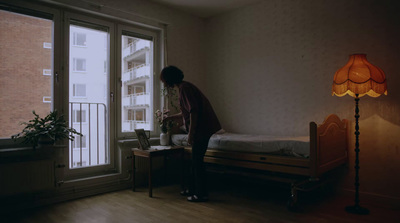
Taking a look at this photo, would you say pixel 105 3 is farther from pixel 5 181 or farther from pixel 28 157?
pixel 5 181

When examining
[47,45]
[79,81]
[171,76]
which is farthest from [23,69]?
[171,76]

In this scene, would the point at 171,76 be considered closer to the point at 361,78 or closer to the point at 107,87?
the point at 107,87

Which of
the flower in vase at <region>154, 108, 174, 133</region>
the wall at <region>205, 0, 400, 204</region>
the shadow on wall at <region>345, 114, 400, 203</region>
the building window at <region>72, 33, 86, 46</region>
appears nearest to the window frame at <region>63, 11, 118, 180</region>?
the building window at <region>72, 33, 86, 46</region>

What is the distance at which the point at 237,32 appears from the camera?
4.23 meters

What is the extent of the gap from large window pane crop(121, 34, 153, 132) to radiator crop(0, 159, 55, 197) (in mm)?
1097

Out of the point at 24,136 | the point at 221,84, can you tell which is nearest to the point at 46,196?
the point at 24,136

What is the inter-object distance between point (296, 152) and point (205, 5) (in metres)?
2.60

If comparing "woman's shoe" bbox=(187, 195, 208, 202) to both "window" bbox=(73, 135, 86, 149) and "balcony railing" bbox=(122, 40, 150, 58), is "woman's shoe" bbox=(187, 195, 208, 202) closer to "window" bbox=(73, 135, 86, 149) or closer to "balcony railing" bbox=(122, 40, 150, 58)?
"window" bbox=(73, 135, 86, 149)

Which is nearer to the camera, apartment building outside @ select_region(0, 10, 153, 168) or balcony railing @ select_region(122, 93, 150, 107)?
apartment building outside @ select_region(0, 10, 153, 168)

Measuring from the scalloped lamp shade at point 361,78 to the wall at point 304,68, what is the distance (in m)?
0.44

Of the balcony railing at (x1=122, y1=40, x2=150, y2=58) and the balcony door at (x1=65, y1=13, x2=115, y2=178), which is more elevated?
the balcony railing at (x1=122, y1=40, x2=150, y2=58)

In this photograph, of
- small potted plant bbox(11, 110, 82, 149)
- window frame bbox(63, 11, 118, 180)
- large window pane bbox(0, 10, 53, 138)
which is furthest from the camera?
window frame bbox(63, 11, 118, 180)

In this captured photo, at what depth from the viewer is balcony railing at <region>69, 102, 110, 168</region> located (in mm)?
3449

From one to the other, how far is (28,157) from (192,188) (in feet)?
5.77
